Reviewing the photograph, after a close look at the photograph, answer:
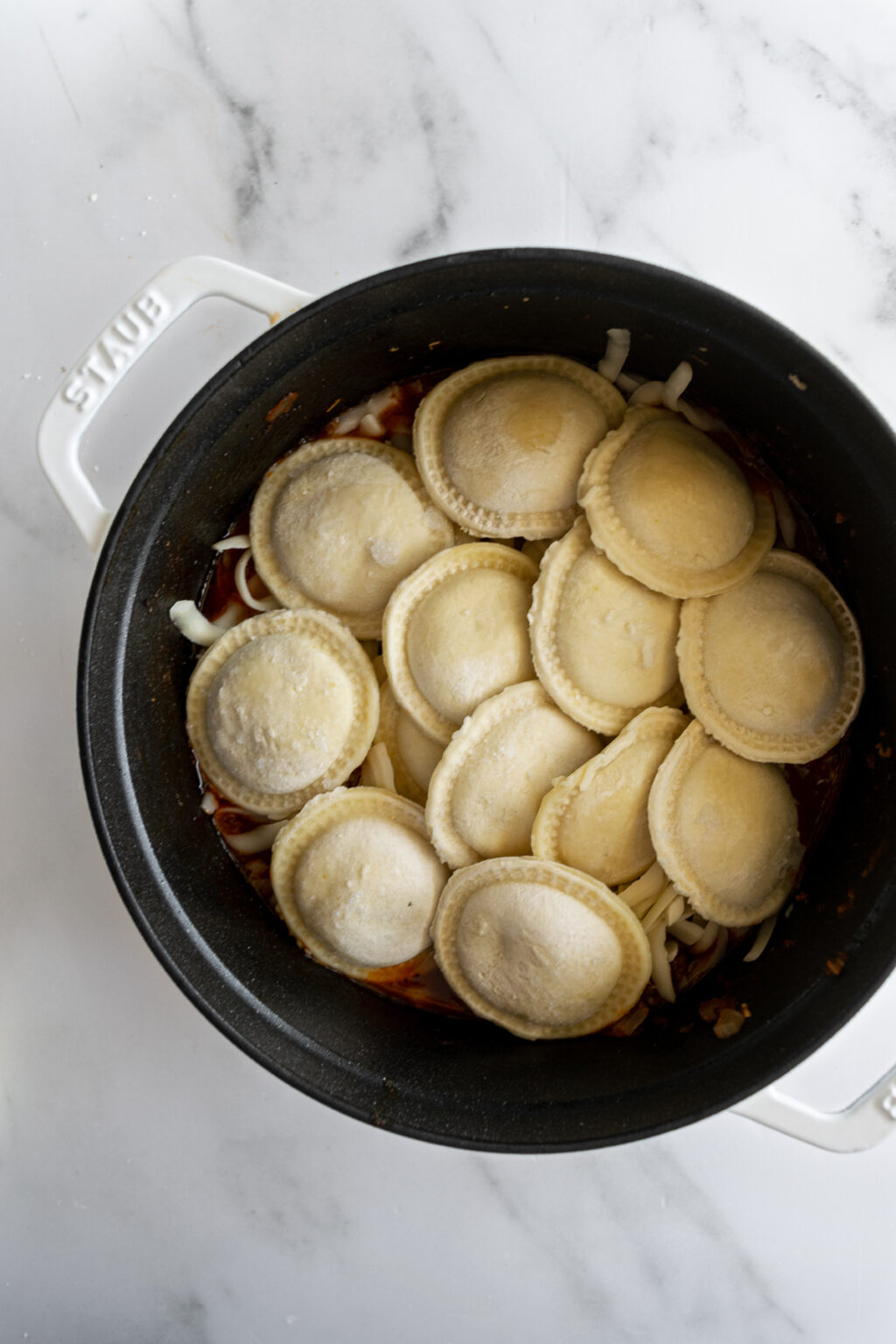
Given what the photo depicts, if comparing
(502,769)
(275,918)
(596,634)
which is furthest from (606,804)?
(275,918)

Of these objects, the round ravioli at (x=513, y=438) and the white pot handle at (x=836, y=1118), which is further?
the round ravioli at (x=513, y=438)

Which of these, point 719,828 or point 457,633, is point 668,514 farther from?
point 719,828

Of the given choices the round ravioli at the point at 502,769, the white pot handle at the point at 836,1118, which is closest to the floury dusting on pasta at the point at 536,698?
the round ravioli at the point at 502,769

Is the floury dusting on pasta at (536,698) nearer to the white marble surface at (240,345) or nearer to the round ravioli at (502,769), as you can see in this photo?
the round ravioli at (502,769)

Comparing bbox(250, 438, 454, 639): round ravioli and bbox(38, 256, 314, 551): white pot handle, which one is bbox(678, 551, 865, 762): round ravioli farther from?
bbox(38, 256, 314, 551): white pot handle

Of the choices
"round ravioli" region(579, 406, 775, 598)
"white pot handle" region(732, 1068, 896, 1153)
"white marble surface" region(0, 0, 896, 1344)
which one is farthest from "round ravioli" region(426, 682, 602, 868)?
"white marble surface" region(0, 0, 896, 1344)

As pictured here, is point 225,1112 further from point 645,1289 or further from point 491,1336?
point 645,1289

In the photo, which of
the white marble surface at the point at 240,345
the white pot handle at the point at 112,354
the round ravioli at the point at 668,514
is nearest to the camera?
the white pot handle at the point at 112,354
